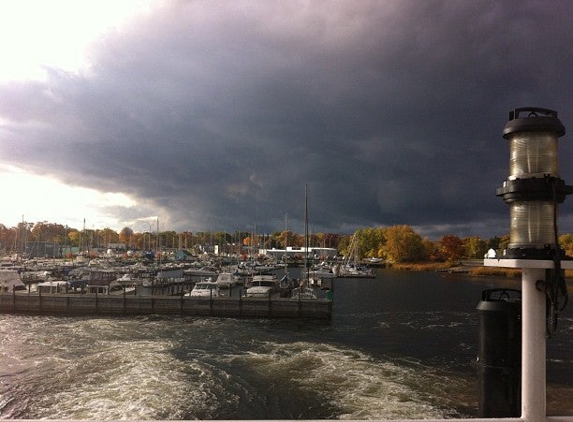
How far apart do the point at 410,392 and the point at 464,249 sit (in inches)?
6789

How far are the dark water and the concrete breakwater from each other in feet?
7.81

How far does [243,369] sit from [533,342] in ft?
76.3

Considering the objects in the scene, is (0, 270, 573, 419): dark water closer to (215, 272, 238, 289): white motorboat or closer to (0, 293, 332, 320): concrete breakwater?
(0, 293, 332, 320): concrete breakwater

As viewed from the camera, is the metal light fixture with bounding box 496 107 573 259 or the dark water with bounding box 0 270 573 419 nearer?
the metal light fixture with bounding box 496 107 573 259

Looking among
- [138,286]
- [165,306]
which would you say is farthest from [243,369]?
[138,286]

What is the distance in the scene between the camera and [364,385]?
21875 mm

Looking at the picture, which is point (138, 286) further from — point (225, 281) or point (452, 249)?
point (452, 249)

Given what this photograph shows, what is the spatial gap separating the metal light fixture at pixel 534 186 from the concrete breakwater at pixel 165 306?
41.7 metres

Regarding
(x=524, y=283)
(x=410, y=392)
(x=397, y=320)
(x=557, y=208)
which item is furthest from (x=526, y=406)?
(x=397, y=320)

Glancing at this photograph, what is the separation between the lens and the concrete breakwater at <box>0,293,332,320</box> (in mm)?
45688

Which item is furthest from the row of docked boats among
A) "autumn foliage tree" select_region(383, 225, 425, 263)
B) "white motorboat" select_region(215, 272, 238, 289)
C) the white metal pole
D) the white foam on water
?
"autumn foliage tree" select_region(383, 225, 425, 263)

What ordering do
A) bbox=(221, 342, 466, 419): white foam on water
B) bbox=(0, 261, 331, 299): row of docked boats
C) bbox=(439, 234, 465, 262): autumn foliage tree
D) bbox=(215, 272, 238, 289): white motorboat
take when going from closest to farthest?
1. bbox=(221, 342, 466, 419): white foam on water
2. bbox=(0, 261, 331, 299): row of docked boats
3. bbox=(215, 272, 238, 289): white motorboat
4. bbox=(439, 234, 465, 262): autumn foliage tree

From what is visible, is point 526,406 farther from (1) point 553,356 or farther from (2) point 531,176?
(1) point 553,356

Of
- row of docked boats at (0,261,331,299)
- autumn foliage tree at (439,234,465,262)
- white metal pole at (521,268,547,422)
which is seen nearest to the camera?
white metal pole at (521,268,547,422)
